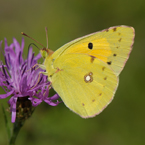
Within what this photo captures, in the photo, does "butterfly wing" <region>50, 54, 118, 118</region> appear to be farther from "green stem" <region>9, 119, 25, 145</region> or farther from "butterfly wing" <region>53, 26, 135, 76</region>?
"green stem" <region>9, 119, 25, 145</region>

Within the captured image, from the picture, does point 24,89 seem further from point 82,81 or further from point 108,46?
point 108,46

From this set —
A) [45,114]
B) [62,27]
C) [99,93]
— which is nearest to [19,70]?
[99,93]

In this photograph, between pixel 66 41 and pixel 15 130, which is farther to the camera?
pixel 66 41

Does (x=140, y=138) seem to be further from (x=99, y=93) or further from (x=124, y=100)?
(x=99, y=93)

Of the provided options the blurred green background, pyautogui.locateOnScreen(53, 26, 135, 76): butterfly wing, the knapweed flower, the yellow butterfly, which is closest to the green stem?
the knapweed flower

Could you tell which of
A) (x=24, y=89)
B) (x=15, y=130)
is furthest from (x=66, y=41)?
(x=15, y=130)

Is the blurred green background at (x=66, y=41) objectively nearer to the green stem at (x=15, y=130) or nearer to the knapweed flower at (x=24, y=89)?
the green stem at (x=15, y=130)
